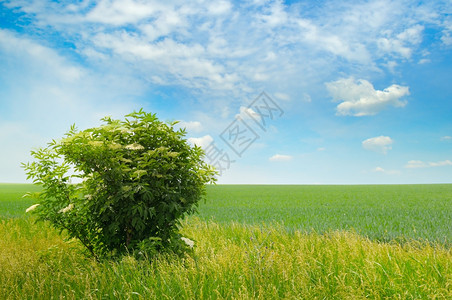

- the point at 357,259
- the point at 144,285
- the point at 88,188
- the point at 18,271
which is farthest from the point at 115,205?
the point at 357,259

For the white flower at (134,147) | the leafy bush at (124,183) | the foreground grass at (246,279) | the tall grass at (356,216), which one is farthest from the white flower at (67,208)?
the tall grass at (356,216)

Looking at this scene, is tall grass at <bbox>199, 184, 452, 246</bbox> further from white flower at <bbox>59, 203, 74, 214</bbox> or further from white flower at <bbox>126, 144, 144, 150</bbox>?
white flower at <bbox>59, 203, 74, 214</bbox>

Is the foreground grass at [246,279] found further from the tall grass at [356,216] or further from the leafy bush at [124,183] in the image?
the tall grass at [356,216]

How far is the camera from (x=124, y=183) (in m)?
5.55

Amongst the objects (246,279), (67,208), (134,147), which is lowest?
(246,279)

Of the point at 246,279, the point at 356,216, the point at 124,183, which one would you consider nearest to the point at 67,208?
the point at 124,183

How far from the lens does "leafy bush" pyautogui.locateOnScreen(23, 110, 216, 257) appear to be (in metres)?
Answer: 5.50

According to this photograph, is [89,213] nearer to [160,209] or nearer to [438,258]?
[160,209]

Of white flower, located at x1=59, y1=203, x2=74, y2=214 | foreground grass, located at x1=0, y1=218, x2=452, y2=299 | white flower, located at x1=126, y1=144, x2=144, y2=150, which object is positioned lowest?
foreground grass, located at x1=0, y1=218, x2=452, y2=299

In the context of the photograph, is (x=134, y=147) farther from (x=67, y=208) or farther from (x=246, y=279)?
(x=246, y=279)

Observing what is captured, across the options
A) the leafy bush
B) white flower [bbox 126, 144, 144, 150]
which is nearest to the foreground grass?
the leafy bush

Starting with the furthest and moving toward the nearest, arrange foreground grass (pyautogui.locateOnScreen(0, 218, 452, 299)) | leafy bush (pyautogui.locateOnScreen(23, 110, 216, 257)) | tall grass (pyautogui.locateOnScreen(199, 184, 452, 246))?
tall grass (pyautogui.locateOnScreen(199, 184, 452, 246))
leafy bush (pyautogui.locateOnScreen(23, 110, 216, 257))
foreground grass (pyautogui.locateOnScreen(0, 218, 452, 299))

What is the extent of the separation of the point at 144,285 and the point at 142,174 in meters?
1.67

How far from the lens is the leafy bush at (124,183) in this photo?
216 inches
